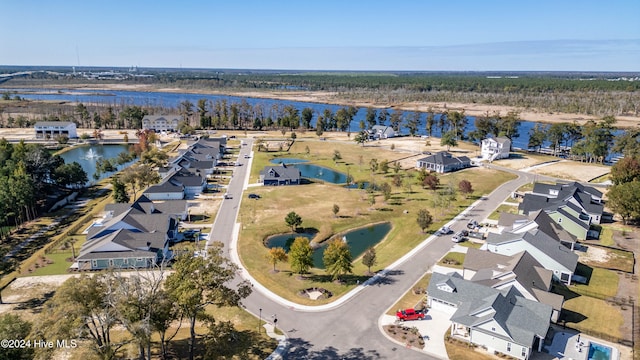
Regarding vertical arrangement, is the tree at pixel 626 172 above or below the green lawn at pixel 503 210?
above

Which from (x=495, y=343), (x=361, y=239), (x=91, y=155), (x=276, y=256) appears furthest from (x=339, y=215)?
(x=91, y=155)

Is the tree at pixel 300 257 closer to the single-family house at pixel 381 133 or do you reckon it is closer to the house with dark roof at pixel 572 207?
the house with dark roof at pixel 572 207

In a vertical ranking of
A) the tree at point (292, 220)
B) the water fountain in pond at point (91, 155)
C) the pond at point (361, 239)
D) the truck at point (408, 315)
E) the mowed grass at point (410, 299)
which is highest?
the water fountain in pond at point (91, 155)

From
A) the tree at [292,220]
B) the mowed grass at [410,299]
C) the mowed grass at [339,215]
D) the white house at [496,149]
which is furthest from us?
the white house at [496,149]

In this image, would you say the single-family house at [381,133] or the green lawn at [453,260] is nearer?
the green lawn at [453,260]

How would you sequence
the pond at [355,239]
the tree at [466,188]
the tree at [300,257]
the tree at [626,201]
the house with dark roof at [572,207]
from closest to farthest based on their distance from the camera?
the tree at [300,257] → the pond at [355,239] → the house with dark roof at [572,207] → the tree at [626,201] → the tree at [466,188]

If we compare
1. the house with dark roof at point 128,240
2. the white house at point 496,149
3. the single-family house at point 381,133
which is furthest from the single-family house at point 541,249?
the single-family house at point 381,133

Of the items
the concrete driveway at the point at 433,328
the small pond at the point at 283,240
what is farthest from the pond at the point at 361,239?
the concrete driveway at the point at 433,328

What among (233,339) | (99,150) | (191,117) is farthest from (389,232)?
(191,117)
